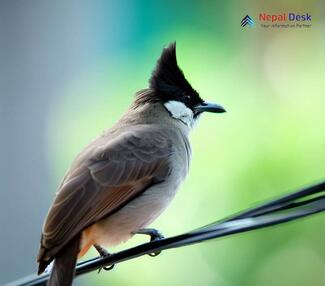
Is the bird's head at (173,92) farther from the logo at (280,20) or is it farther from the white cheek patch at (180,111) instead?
the logo at (280,20)

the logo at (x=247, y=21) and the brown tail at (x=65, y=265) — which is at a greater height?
the logo at (x=247, y=21)

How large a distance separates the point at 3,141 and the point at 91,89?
43 centimetres

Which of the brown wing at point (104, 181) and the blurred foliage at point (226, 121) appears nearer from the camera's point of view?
the brown wing at point (104, 181)

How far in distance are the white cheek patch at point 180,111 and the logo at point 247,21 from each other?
98cm

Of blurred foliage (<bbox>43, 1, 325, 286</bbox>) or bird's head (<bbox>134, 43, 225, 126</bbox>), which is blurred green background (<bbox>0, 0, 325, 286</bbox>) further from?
bird's head (<bbox>134, 43, 225, 126</bbox>)

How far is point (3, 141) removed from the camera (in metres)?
2.96

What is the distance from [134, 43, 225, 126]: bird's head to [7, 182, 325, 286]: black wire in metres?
0.95

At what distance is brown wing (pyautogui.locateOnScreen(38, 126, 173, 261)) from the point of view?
1564mm

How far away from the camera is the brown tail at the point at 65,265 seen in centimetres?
148

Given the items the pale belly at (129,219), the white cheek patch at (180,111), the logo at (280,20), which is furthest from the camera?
the logo at (280,20)

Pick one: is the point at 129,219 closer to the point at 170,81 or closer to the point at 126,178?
the point at 126,178

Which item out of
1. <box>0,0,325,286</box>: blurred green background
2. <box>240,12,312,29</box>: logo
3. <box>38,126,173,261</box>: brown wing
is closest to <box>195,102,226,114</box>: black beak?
<box>38,126,173,261</box>: brown wing

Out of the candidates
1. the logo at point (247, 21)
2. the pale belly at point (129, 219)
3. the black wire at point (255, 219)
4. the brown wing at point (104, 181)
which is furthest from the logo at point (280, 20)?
the black wire at point (255, 219)

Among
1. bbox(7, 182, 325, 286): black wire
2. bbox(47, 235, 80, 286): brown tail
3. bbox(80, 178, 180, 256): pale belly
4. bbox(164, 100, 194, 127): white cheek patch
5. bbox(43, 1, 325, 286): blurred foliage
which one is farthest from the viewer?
bbox(43, 1, 325, 286): blurred foliage
